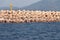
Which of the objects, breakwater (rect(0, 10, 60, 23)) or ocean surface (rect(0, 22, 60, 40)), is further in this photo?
breakwater (rect(0, 10, 60, 23))

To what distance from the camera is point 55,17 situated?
55031 millimetres

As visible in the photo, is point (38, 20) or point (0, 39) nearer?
point (0, 39)

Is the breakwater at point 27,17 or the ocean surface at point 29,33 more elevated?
the breakwater at point 27,17

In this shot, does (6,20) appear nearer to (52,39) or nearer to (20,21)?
(20,21)

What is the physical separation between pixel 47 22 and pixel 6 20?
712 centimetres

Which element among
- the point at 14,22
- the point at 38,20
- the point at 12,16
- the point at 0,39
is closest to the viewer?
the point at 0,39

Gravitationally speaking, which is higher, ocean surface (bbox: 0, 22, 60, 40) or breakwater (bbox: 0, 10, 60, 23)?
breakwater (bbox: 0, 10, 60, 23)

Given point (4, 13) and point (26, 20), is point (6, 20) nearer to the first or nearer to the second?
point (26, 20)

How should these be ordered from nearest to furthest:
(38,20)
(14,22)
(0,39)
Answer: (0,39), (14,22), (38,20)

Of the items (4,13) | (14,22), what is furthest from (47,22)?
(4,13)

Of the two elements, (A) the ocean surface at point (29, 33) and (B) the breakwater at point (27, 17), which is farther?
(B) the breakwater at point (27, 17)

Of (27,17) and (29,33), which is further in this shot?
(27,17)

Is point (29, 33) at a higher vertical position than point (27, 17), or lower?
lower

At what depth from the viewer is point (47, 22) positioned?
49469 millimetres
